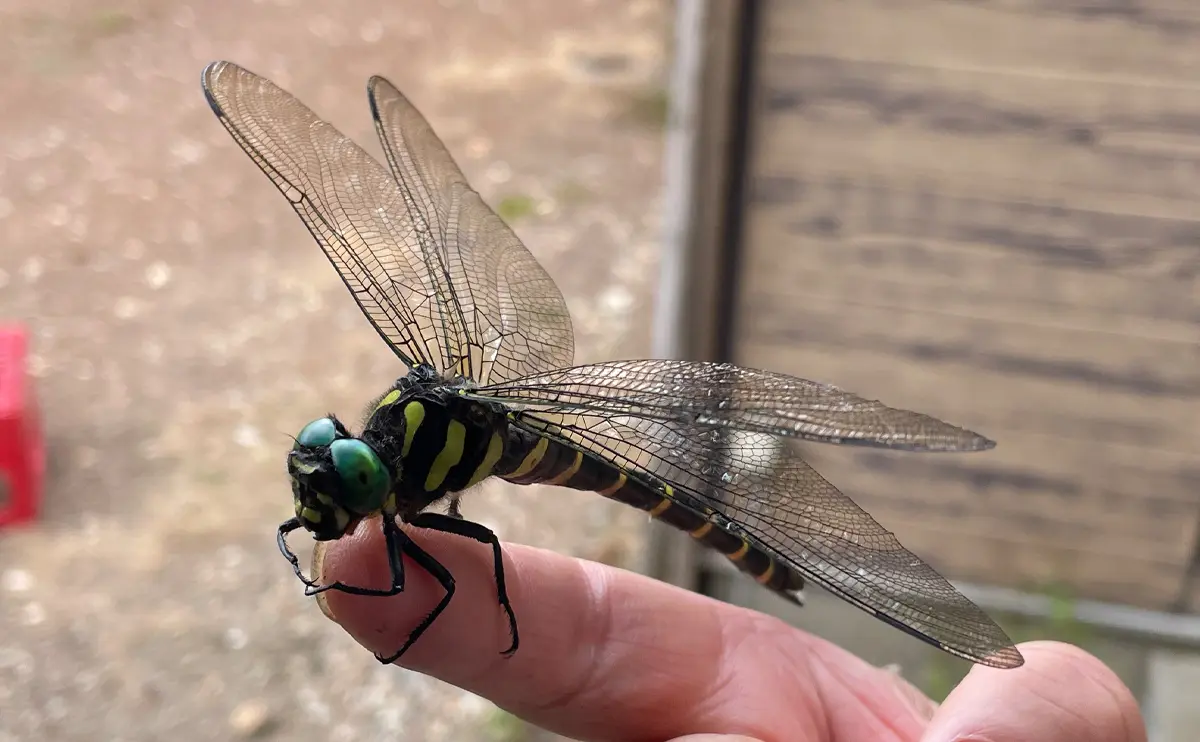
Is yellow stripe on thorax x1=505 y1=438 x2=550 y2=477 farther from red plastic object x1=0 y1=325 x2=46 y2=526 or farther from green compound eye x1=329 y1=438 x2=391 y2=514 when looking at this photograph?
red plastic object x1=0 y1=325 x2=46 y2=526

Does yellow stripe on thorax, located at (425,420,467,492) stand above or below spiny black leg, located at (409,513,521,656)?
above

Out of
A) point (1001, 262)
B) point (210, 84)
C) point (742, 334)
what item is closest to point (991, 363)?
point (1001, 262)

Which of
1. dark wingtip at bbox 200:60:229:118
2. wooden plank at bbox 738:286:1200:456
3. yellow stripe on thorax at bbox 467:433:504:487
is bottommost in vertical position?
wooden plank at bbox 738:286:1200:456

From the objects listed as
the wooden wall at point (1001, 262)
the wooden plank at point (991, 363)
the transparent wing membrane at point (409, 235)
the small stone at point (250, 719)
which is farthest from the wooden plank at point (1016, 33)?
the small stone at point (250, 719)

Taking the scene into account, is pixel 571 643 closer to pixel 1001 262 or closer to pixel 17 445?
pixel 1001 262

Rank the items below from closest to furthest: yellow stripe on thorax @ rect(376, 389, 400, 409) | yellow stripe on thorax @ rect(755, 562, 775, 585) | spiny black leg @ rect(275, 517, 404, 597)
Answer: spiny black leg @ rect(275, 517, 404, 597) → yellow stripe on thorax @ rect(376, 389, 400, 409) → yellow stripe on thorax @ rect(755, 562, 775, 585)

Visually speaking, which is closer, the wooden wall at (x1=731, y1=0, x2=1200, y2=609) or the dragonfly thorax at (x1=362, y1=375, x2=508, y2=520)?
the dragonfly thorax at (x1=362, y1=375, x2=508, y2=520)

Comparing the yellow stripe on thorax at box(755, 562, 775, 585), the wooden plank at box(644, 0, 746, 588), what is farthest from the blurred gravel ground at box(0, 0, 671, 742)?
the yellow stripe on thorax at box(755, 562, 775, 585)
